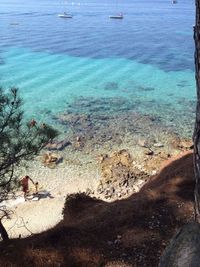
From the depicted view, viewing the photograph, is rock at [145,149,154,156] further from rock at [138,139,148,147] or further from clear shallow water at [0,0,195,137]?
clear shallow water at [0,0,195,137]

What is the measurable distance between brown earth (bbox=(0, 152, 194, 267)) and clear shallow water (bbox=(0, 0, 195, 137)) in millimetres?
17685

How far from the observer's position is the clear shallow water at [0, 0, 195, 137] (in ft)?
112

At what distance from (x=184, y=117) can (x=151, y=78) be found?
13023 mm

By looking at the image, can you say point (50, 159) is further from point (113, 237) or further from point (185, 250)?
point (185, 250)

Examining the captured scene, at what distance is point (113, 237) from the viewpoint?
985 centimetres

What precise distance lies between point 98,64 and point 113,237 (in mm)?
38373

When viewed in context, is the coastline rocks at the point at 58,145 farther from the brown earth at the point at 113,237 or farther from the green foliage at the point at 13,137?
the green foliage at the point at 13,137

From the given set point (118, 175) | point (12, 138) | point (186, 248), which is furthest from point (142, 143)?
point (186, 248)

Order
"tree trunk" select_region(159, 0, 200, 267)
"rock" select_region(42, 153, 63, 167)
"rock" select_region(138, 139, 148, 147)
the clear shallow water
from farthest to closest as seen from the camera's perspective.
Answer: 1. the clear shallow water
2. "rock" select_region(138, 139, 148, 147)
3. "rock" select_region(42, 153, 63, 167)
4. "tree trunk" select_region(159, 0, 200, 267)

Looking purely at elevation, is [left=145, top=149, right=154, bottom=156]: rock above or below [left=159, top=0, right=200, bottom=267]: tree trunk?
A: below

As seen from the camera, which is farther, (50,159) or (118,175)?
(50,159)

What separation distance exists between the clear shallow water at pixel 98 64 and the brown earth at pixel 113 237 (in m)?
17.7

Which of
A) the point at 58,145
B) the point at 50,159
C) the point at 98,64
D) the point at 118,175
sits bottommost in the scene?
the point at 118,175


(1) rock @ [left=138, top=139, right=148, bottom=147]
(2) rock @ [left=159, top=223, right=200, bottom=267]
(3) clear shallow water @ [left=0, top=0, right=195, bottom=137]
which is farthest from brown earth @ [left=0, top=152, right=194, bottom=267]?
(3) clear shallow water @ [left=0, top=0, right=195, bottom=137]
